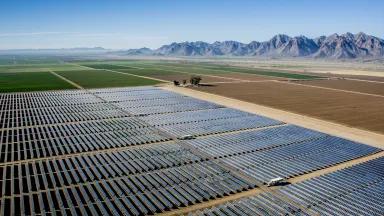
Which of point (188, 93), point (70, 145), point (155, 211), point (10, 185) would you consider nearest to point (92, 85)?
point (188, 93)

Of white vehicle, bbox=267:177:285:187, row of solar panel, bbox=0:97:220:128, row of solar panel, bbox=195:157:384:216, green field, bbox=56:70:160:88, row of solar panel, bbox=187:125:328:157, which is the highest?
green field, bbox=56:70:160:88

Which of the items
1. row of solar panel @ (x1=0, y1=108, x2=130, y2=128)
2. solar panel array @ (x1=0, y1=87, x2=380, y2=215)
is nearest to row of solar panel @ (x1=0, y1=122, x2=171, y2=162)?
solar panel array @ (x1=0, y1=87, x2=380, y2=215)

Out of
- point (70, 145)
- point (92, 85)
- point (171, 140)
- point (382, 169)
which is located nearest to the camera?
point (382, 169)

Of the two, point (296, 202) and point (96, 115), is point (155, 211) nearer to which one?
point (296, 202)

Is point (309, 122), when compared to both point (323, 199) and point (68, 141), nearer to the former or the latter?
point (323, 199)

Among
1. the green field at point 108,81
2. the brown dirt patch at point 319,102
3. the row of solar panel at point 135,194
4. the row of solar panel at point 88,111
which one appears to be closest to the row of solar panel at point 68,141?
the row of solar panel at point 88,111

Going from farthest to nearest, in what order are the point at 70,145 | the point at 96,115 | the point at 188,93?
the point at 188,93 < the point at 96,115 < the point at 70,145

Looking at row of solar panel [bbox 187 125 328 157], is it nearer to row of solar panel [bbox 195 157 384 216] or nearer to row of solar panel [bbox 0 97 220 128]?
row of solar panel [bbox 195 157 384 216]
